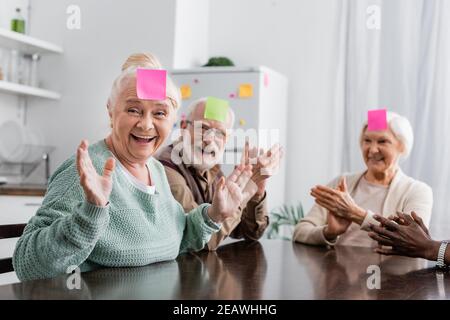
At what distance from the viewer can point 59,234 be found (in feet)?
4.09

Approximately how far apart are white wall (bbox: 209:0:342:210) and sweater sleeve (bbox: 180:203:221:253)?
313 centimetres

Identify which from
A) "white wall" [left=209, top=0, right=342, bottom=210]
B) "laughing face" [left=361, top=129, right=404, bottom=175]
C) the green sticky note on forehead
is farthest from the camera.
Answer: "white wall" [left=209, top=0, right=342, bottom=210]

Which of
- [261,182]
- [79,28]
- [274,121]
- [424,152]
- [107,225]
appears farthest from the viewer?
[79,28]

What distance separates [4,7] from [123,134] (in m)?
3.75

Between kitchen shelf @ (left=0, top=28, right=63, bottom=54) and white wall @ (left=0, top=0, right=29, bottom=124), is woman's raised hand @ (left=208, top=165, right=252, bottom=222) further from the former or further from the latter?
white wall @ (left=0, top=0, right=29, bottom=124)

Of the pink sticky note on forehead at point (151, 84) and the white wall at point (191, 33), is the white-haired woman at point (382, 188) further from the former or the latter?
the white wall at point (191, 33)

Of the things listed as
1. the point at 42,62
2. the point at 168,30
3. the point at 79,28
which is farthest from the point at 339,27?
the point at 42,62

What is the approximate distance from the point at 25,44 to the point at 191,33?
1276 millimetres

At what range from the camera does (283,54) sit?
16.7 ft

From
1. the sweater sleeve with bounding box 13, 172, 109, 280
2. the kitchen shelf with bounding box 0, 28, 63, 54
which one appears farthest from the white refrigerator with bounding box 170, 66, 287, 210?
the sweater sleeve with bounding box 13, 172, 109, 280

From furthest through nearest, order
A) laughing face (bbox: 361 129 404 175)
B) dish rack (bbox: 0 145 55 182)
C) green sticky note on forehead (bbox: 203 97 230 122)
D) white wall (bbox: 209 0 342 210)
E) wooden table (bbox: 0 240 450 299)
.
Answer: white wall (bbox: 209 0 342 210) < dish rack (bbox: 0 145 55 182) < laughing face (bbox: 361 129 404 175) < green sticky note on forehead (bbox: 203 97 230 122) < wooden table (bbox: 0 240 450 299)

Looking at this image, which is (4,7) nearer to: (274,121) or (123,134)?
(274,121)

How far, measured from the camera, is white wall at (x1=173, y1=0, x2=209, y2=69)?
4766 millimetres

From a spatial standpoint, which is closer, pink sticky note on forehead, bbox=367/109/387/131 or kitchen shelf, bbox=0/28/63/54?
pink sticky note on forehead, bbox=367/109/387/131
